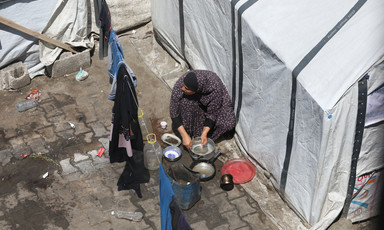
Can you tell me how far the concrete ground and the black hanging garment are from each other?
0.12m

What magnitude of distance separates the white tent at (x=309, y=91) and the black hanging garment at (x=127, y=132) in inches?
55.8

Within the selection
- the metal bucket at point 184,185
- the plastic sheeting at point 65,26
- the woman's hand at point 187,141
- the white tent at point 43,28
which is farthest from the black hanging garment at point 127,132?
the white tent at point 43,28

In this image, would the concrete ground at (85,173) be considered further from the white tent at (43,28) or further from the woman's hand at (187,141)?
the white tent at (43,28)

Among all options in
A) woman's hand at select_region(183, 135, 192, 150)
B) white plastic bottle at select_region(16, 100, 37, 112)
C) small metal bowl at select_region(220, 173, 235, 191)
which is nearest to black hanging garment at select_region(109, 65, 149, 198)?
woman's hand at select_region(183, 135, 192, 150)

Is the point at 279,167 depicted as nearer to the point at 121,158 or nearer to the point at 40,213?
the point at 121,158

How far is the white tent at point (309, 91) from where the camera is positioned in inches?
206

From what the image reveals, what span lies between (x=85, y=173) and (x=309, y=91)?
3.11m

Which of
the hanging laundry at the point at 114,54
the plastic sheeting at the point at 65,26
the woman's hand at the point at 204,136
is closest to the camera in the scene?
the hanging laundry at the point at 114,54

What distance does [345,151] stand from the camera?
5508mm

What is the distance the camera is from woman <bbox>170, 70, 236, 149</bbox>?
6789 millimetres

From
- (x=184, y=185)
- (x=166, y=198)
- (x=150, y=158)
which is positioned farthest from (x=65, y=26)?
(x=166, y=198)

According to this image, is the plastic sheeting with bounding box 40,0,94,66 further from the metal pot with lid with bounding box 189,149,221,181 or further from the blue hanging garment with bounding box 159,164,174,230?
the blue hanging garment with bounding box 159,164,174,230

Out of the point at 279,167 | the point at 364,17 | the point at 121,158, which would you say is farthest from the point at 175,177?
the point at 364,17

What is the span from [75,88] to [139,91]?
1.01 metres
